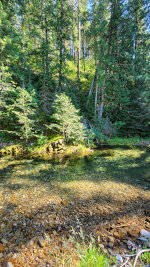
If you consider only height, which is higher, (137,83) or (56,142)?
(137,83)

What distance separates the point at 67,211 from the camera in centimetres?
310

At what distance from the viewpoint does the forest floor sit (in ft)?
6.78

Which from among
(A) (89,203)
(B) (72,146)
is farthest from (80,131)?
(A) (89,203)

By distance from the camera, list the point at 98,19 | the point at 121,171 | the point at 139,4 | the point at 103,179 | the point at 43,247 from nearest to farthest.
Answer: the point at 43,247, the point at 103,179, the point at 121,171, the point at 139,4, the point at 98,19

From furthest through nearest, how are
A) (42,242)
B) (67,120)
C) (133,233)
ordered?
(67,120) < (133,233) < (42,242)

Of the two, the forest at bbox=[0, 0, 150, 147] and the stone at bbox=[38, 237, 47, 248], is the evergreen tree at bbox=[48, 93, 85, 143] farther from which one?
the stone at bbox=[38, 237, 47, 248]

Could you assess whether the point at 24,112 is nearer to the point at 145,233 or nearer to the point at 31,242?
the point at 31,242

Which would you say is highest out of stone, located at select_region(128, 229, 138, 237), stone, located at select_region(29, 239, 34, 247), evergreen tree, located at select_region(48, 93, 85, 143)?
evergreen tree, located at select_region(48, 93, 85, 143)

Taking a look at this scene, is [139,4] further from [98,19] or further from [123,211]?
[123,211]

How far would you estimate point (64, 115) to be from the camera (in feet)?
28.0

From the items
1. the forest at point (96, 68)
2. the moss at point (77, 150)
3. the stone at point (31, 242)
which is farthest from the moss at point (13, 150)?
the stone at point (31, 242)

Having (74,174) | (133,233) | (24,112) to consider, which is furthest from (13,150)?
(133,233)

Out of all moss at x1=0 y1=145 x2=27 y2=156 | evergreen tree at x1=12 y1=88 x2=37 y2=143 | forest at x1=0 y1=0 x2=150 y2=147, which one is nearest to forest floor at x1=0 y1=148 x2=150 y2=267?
moss at x1=0 y1=145 x2=27 y2=156

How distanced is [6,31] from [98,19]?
32.7ft
